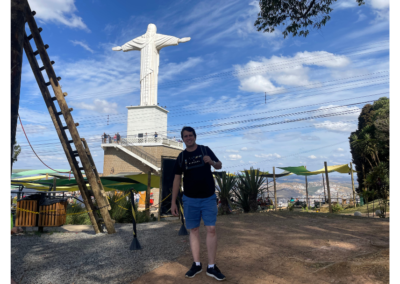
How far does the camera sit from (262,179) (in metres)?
9.03

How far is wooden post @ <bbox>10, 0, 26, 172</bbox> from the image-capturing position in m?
2.97

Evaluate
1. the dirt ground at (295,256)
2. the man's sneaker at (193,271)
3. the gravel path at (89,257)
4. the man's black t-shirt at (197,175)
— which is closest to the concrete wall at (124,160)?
the gravel path at (89,257)

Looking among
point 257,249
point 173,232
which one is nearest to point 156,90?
point 173,232

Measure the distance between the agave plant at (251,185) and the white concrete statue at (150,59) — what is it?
802 inches

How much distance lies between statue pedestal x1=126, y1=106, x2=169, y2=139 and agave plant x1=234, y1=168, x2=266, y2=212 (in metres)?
19.4

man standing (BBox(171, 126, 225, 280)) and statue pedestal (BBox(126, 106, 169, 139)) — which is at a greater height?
statue pedestal (BBox(126, 106, 169, 139))

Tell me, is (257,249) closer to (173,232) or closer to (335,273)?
(335,273)

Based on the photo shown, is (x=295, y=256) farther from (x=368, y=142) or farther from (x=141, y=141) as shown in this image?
(x=141, y=141)

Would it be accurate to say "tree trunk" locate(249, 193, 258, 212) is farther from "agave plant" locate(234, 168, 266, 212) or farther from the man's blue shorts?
the man's blue shorts

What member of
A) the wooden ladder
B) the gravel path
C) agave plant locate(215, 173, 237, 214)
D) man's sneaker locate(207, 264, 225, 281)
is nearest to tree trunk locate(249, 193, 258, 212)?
agave plant locate(215, 173, 237, 214)

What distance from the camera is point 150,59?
89.6 feet

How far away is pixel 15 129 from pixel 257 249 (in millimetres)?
3680

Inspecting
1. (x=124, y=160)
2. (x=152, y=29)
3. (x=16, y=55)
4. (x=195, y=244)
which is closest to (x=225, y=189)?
(x=195, y=244)

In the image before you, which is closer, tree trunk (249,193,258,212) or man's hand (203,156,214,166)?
man's hand (203,156,214,166)
